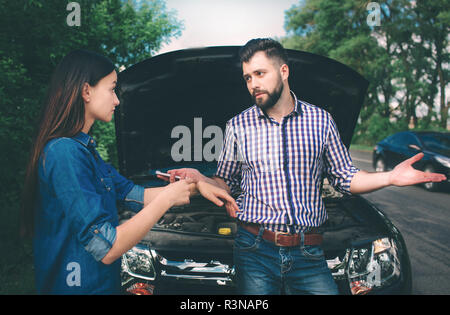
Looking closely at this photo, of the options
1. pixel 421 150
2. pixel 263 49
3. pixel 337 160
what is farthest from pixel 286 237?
pixel 421 150

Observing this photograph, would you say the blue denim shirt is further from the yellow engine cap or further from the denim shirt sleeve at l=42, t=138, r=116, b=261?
the yellow engine cap

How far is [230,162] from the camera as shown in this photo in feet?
6.94

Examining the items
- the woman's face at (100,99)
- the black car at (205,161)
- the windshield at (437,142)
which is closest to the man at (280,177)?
the black car at (205,161)

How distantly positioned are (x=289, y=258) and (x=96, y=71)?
1.28m

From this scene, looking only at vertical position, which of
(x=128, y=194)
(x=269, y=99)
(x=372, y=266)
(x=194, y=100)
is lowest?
(x=372, y=266)

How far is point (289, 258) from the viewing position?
5.98 feet

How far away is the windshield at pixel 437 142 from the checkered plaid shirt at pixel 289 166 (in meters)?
8.21

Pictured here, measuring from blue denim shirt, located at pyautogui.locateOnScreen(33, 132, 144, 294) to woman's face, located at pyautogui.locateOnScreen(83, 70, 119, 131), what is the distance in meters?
0.10

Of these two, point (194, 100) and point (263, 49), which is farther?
point (194, 100)

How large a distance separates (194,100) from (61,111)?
6.33 ft

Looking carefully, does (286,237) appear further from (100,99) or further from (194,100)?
(194,100)

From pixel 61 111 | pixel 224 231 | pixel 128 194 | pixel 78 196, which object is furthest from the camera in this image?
pixel 224 231
